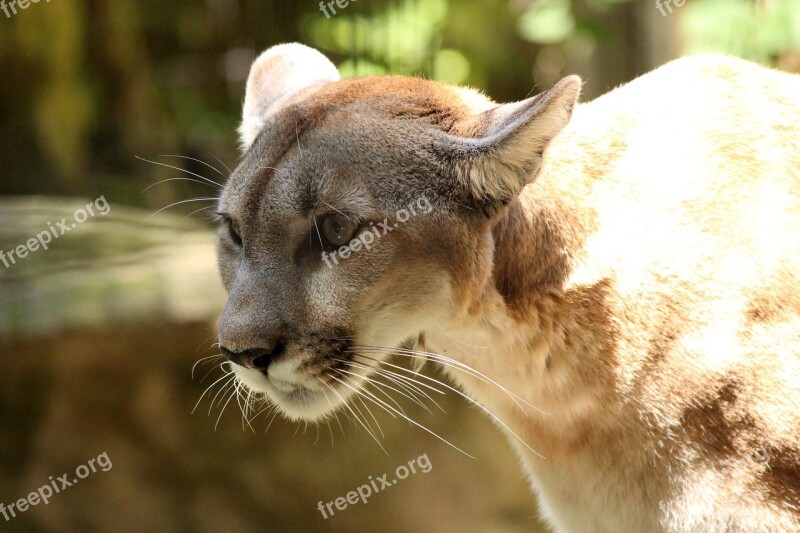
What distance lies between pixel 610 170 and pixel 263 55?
1.61 m

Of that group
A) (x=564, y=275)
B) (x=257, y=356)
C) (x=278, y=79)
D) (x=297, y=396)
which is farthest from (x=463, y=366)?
(x=278, y=79)

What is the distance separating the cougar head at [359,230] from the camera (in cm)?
292

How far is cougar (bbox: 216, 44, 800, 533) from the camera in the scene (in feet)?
9.68

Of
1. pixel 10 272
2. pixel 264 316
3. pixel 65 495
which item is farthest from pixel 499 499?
pixel 264 316

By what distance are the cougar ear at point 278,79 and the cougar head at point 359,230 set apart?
0.53 metres

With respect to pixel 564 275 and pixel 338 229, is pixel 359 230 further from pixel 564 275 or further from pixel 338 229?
pixel 564 275

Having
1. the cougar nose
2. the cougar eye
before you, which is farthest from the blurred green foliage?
the cougar nose

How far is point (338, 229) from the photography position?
9.69 feet

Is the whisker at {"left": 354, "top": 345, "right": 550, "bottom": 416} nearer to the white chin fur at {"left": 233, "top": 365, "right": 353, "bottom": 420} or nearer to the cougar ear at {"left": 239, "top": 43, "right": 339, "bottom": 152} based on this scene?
the white chin fur at {"left": 233, "top": 365, "right": 353, "bottom": 420}

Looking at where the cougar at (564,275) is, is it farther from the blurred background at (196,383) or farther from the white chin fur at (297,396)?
the blurred background at (196,383)

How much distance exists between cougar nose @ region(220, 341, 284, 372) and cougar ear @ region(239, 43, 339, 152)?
1012 millimetres

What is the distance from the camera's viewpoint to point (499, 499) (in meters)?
6.26

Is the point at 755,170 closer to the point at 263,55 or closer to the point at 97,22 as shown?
the point at 263,55

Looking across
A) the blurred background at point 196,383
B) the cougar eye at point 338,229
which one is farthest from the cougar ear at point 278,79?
the blurred background at point 196,383
